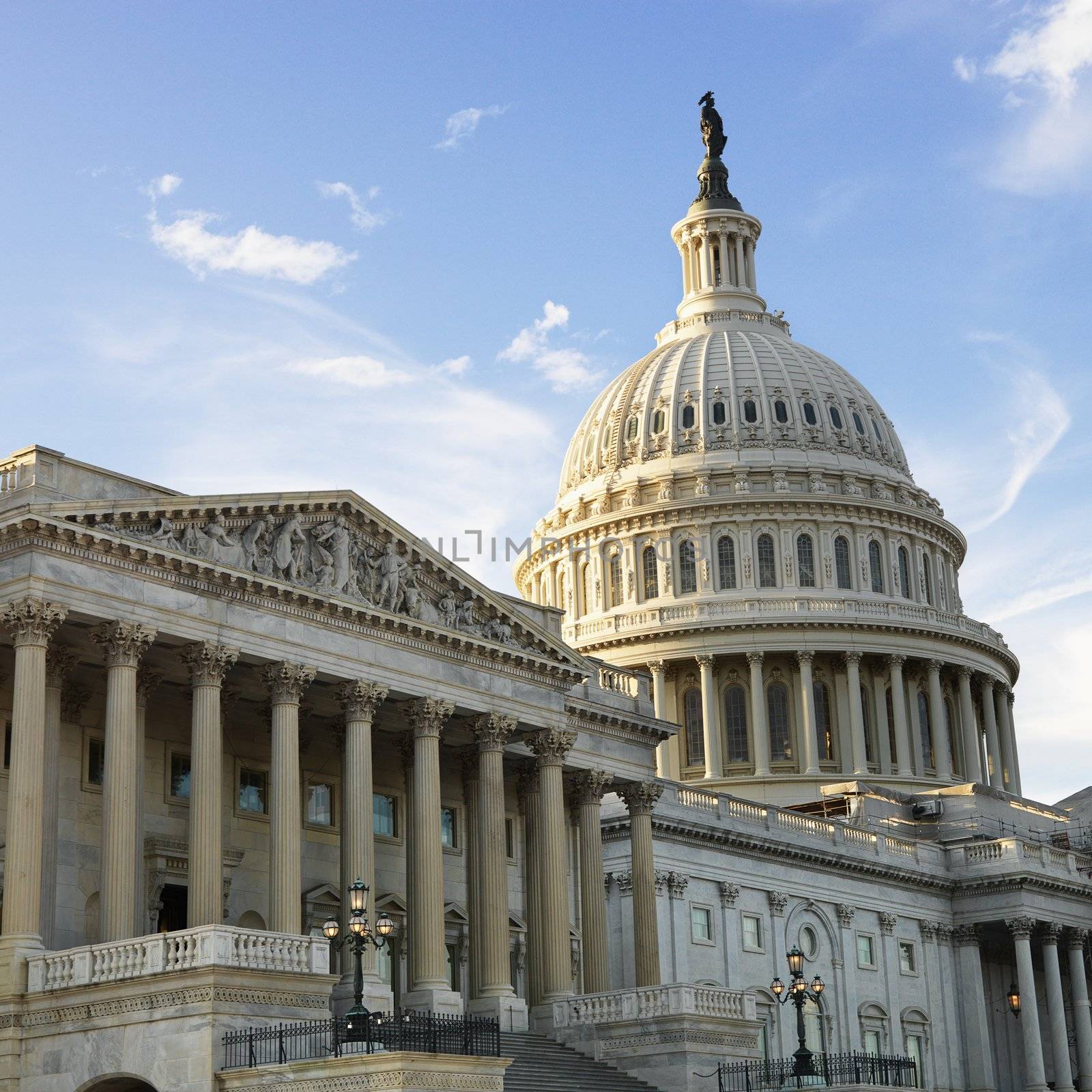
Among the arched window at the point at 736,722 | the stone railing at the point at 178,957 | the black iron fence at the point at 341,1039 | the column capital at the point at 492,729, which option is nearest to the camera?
the black iron fence at the point at 341,1039

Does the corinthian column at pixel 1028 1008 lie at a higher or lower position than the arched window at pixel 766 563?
lower

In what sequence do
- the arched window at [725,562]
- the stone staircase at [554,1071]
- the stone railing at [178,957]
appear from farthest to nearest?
the arched window at [725,562] → the stone staircase at [554,1071] → the stone railing at [178,957]

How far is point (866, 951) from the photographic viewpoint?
87.4m

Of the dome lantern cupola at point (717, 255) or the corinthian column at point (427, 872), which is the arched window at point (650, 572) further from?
the corinthian column at point (427, 872)

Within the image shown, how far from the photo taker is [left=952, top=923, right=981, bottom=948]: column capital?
3671 inches

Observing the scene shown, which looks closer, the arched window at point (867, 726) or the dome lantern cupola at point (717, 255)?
the arched window at point (867, 726)

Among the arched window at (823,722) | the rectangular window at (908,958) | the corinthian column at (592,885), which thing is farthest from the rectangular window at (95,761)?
the arched window at (823,722)

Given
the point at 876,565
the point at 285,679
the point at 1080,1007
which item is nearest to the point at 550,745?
the point at 285,679

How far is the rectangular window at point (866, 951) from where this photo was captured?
285ft

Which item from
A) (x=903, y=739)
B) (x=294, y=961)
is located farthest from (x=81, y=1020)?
(x=903, y=739)

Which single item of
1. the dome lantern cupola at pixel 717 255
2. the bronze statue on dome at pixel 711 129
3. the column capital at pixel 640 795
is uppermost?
the bronze statue on dome at pixel 711 129

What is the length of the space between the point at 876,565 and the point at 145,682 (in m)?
72.6

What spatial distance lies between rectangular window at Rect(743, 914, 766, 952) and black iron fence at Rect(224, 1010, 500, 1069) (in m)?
38.5

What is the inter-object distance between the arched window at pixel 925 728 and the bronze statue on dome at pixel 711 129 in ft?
142
